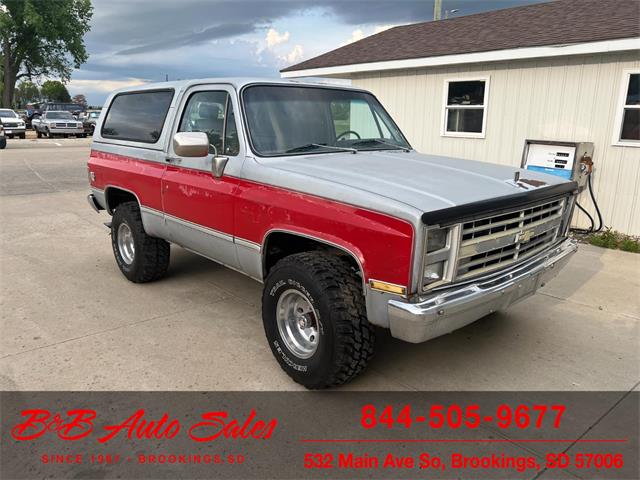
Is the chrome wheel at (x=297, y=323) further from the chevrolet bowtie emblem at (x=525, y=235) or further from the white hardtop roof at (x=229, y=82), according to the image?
the white hardtop roof at (x=229, y=82)

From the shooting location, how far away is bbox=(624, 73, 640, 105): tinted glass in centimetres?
733

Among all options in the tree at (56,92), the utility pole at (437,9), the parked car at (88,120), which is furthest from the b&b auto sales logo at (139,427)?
the tree at (56,92)

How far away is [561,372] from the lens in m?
3.69

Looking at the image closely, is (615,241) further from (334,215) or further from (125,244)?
(125,244)

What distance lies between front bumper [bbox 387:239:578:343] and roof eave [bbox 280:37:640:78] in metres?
5.36

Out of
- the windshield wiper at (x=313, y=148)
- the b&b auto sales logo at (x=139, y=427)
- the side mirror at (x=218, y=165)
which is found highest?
the windshield wiper at (x=313, y=148)

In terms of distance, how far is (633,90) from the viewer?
7.37 m

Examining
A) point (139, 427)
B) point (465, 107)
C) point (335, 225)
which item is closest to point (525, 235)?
point (335, 225)

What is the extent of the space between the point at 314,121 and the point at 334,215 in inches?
55.1

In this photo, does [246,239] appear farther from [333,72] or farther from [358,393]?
[333,72]

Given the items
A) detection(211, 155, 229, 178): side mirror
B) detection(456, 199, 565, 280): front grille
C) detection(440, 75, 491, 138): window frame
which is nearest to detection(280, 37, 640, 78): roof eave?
detection(440, 75, 491, 138): window frame

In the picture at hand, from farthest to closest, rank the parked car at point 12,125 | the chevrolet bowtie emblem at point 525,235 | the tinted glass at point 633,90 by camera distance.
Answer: the parked car at point 12,125
the tinted glass at point 633,90
the chevrolet bowtie emblem at point 525,235

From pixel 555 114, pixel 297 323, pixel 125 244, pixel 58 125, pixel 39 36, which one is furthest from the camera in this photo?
pixel 39 36

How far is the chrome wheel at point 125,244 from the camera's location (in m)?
5.48
